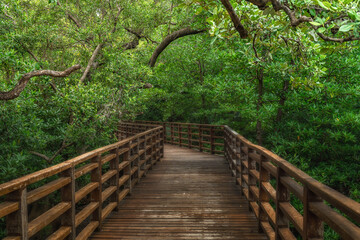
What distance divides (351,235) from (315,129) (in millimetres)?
7259

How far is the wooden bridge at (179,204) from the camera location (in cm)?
214

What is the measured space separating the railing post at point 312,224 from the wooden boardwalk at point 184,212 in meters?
1.55

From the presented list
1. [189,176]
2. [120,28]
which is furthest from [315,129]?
[120,28]

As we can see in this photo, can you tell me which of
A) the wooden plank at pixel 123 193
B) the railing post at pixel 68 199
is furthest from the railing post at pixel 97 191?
the wooden plank at pixel 123 193

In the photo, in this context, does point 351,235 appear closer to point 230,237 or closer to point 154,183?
point 230,237

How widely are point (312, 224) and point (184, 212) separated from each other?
2.70 metres

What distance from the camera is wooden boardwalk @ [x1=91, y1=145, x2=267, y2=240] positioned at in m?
3.82

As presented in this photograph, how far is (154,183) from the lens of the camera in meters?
6.55

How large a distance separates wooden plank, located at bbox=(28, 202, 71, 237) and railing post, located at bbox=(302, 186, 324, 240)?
2.20 meters

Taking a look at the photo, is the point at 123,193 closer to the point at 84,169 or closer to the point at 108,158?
the point at 108,158

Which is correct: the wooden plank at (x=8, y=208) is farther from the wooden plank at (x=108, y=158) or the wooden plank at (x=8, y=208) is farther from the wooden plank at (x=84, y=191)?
→ the wooden plank at (x=108, y=158)

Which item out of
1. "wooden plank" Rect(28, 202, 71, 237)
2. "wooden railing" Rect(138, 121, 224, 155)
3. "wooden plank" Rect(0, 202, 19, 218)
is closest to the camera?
"wooden plank" Rect(0, 202, 19, 218)

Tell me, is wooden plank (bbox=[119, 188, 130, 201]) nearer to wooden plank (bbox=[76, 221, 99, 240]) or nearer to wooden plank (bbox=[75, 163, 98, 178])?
wooden plank (bbox=[76, 221, 99, 240])

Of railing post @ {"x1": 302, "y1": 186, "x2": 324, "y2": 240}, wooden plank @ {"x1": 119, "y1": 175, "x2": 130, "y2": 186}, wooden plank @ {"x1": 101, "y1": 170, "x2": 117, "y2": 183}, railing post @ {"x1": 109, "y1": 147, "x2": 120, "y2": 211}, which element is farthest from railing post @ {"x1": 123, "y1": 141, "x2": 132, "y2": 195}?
railing post @ {"x1": 302, "y1": 186, "x2": 324, "y2": 240}
